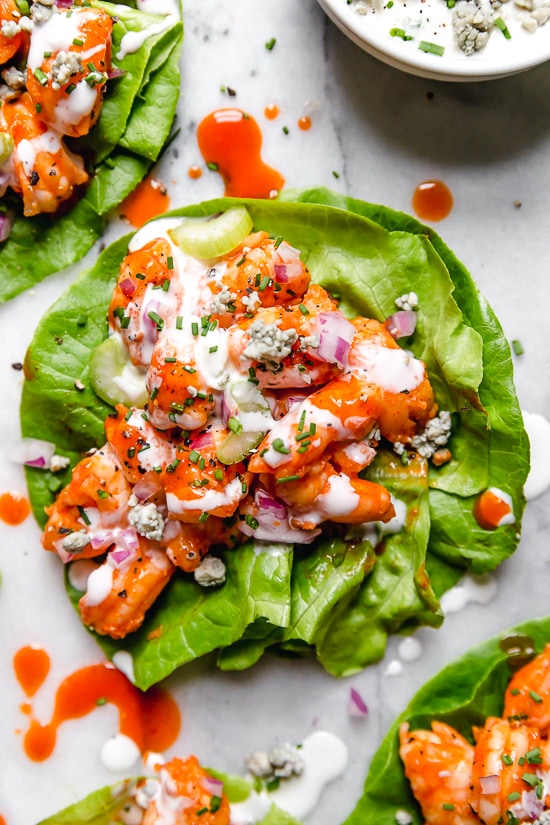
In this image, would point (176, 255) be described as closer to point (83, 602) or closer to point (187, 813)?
point (83, 602)

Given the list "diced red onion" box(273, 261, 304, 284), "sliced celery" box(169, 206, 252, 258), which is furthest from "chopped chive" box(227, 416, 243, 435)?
"sliced celery" box(169, 206, 252, 258)

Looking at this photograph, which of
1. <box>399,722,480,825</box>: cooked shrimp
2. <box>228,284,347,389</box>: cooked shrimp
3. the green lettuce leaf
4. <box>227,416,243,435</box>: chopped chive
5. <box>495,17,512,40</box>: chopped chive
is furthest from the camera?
the green lettuce leaf

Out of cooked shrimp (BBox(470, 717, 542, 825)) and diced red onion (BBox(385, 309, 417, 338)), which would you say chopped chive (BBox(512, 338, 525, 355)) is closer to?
diced red onion (BBox(385, 309, 417, 338))

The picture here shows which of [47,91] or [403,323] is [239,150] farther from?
[403,323]

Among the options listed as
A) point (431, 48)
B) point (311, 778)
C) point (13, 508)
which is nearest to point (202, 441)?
point (13, 508)

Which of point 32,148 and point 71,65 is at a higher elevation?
point 71,65

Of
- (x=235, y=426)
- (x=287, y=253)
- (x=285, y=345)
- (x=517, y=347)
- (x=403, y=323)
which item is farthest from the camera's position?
(x=517, y=347)
